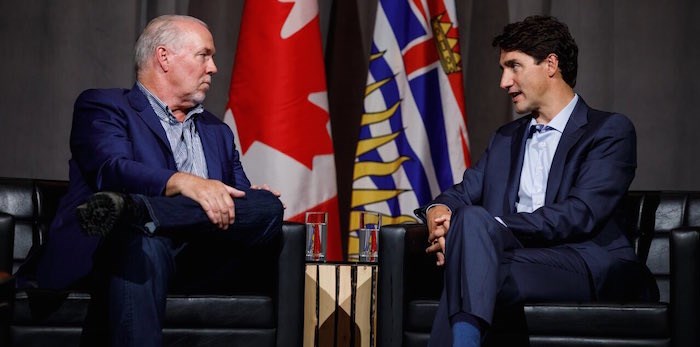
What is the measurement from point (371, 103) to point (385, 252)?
1.30 metres

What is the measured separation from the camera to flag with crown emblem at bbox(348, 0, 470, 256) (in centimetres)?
363

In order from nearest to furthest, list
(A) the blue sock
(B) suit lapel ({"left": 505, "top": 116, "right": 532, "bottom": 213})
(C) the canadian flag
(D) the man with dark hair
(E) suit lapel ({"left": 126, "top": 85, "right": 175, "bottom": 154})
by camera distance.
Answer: (A) the blue sock
(D) the man with dark hair
(E) suit lapel ({"left": 126, "top": 85, "right": 175, "bottom": 154})
(B) suit lapel ({"left": 505, "top": 116, "right": 532, "bottom": 213})
(C) the canadian flag

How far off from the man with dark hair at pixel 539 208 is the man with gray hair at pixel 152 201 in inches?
21.7

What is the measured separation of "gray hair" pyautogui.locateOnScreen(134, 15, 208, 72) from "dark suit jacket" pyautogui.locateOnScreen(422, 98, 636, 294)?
0.95 meters

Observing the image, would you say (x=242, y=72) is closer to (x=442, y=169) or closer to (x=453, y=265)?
(x=442, y=169)

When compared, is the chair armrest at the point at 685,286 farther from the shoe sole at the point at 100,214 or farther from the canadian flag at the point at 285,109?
the canadian flag at the point at 285,109

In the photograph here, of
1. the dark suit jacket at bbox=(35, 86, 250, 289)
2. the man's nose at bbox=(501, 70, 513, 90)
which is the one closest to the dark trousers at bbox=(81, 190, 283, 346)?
the dark suit jacket at bbox=(35, 86, 250, 289)

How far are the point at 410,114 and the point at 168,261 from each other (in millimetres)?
1678

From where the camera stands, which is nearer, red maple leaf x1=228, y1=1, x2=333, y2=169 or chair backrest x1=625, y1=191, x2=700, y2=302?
chair backrest x1=625, y1=191, x2=700, y2=302

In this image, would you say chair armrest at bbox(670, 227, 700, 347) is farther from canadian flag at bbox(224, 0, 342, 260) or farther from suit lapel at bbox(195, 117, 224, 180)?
canadian flag at bbox(224, 0, 342, 260)

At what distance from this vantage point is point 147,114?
8.71ft

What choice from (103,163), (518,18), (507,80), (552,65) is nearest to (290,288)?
(103,163)

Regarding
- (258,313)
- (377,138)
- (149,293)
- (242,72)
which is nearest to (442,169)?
(377,138)

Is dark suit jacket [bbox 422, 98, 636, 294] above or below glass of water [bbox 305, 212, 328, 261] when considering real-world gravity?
above
